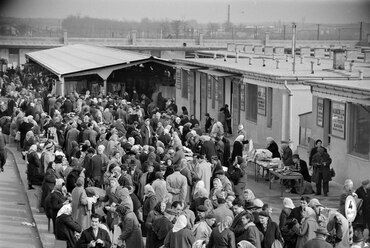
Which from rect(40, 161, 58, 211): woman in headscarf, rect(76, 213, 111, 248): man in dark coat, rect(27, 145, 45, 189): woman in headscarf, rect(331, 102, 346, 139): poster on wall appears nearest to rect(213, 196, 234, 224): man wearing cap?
rect(76, 213, 111, 248): man in dark coat

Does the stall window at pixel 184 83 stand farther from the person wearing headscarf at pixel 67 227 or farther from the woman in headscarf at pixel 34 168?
the person wearing headscarf at pixel 67 227

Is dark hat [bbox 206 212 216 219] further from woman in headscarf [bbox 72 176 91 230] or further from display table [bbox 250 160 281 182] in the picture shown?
display table [bbox 250 160 281 182]

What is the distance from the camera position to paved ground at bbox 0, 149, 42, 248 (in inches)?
576

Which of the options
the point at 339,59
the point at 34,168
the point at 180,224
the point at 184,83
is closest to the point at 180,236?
the point at 180,224

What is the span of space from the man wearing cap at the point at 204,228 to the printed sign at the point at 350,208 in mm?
1925

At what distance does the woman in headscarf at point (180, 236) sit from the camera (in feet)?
32.8

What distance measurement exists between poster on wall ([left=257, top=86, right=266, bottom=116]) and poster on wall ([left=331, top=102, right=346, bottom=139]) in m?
4.64

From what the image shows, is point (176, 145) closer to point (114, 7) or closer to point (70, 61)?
point (70, 61)

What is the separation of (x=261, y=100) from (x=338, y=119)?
535 cm

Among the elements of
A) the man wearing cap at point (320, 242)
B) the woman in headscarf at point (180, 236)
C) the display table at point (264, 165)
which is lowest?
the display table at point (264, 165)

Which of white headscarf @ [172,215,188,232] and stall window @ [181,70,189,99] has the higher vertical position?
white headscarf @ [172,215,188,232]

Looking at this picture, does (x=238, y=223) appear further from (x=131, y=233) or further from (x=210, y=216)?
(x=131, y=233)

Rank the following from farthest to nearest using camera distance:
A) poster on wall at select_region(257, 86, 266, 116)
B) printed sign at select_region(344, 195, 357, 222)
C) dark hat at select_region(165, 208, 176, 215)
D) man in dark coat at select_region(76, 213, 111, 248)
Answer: poster on wall at select_region(257, 86, 266, 116) < printed sign at select_region(344, 195, 357, 222) < dark hat at select_region(165, 208, 176, 215) < man in dark coat at select_region(76, 213, 111, 248)

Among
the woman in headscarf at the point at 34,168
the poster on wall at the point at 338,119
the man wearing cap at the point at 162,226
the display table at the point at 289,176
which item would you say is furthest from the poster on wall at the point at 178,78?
the man wearing cap at the point at 162,226
